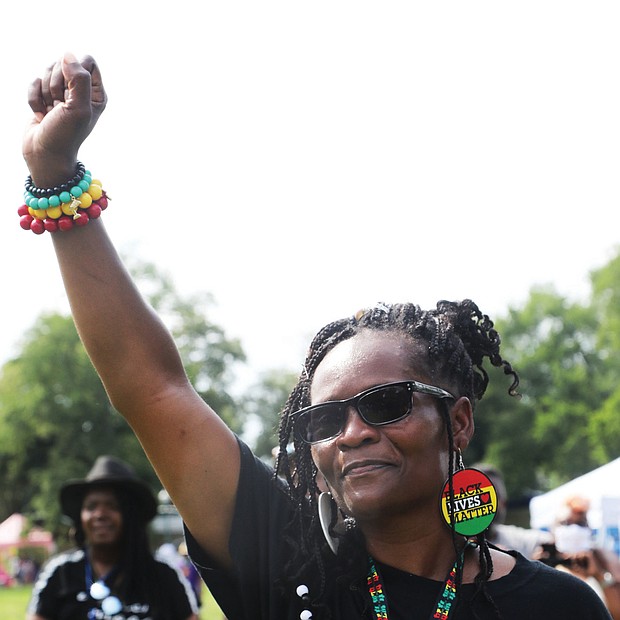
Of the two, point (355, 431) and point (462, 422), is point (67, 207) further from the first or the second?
point (462, 422)

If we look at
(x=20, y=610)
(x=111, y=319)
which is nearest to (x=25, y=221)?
(x=111, y=319)

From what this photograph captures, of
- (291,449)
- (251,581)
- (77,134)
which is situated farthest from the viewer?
(291,449)

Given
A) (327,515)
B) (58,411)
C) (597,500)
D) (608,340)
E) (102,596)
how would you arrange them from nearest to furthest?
(327,515), (102,596), (597,500), (58,411), (608,340)

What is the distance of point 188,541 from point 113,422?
33.6 metres

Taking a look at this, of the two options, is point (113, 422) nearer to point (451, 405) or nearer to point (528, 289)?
point (528, 289)

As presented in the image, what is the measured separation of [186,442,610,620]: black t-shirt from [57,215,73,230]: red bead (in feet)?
1.91

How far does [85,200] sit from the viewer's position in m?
1.80

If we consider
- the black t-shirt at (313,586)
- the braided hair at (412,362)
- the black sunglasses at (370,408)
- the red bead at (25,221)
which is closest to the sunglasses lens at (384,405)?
the black sunglasses at (370,408)

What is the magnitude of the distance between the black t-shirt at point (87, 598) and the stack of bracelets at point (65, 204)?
361 centimetres

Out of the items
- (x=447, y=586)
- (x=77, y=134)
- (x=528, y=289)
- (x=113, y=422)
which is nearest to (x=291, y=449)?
(x=447, y=586)

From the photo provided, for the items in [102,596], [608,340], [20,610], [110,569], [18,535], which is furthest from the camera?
[608,340]

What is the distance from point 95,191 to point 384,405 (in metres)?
0.73

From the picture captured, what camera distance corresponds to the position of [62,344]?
34.4 metres

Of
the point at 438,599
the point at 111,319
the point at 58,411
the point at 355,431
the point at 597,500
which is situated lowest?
the point at 438,599
